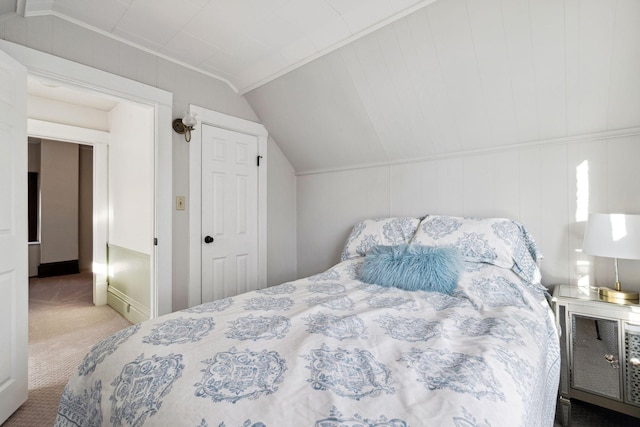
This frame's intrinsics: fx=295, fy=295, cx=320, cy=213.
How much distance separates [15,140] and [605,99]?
3.46 meters

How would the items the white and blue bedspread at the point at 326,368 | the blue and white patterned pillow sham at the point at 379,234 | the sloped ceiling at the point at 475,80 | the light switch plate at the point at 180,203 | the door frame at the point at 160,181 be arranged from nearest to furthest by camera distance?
the white and blue bedspread at the point at 326,368 → the sloped ceiling at the point at 475,80 → the door frame at the point at 160,181 → the blue and white patterned pillow sham at the point at 379,234 → the light switch plate at the point at 180,203

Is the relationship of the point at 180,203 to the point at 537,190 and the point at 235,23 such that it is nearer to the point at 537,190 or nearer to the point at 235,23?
the point at 235,23

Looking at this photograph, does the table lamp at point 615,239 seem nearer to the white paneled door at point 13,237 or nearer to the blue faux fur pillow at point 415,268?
the blue faux fur pillow at point 415,268

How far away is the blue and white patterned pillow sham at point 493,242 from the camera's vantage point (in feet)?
6.04

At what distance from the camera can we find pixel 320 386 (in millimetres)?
783

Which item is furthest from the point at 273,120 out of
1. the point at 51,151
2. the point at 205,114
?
the point at 51,151

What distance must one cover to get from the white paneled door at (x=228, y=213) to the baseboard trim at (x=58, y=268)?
4511mm

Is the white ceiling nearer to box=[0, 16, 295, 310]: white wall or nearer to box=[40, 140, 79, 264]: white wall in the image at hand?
box=[0, 16, 295, 310]: white wall

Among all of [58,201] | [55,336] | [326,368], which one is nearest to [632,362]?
[326,368]

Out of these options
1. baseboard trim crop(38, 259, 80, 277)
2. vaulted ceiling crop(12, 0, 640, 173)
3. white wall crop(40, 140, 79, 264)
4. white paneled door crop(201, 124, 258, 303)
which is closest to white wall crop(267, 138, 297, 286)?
white paneled door crop(201, 124, 258, 303)

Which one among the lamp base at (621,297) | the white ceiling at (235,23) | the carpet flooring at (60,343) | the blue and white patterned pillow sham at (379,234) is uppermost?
the white ceiling at (235,23)

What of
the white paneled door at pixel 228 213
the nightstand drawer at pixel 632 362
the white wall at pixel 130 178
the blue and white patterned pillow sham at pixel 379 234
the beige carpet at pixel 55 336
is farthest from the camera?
the white wall at pixel 130 178

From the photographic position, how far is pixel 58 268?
5309 millimetres

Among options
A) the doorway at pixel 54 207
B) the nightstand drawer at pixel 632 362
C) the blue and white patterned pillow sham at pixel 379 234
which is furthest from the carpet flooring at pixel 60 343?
the blue and white patterned pillow sham at pixel 379 234
